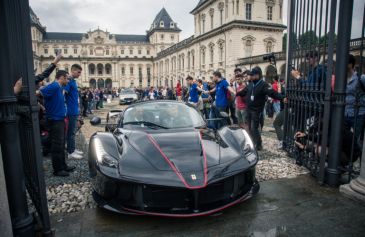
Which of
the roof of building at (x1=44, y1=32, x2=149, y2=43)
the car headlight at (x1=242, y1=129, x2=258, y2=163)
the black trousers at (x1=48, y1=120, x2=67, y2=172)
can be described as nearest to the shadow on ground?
the car headlight at (x1=242, y1=129, x2=258, y2=163)

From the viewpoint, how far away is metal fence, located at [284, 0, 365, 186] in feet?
11.8

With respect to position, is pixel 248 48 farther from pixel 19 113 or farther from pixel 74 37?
pixel 74 37

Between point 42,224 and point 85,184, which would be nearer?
point 42,224

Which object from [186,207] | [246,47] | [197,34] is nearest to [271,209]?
[186,207]

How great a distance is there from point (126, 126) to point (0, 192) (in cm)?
216

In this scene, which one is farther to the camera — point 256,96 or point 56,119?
point 256,96

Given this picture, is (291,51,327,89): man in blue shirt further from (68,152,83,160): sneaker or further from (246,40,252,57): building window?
(246,40,252,57): building window

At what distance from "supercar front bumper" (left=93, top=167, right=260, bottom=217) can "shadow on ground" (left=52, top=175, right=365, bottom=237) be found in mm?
202

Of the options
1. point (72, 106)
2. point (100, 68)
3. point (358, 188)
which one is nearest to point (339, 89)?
point (358, 188)

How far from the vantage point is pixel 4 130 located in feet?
7.48

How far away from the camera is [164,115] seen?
4.24m

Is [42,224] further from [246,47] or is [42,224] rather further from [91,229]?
[246,47]

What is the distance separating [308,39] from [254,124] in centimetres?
217

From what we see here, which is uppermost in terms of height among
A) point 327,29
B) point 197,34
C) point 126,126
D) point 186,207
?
point 197,34
